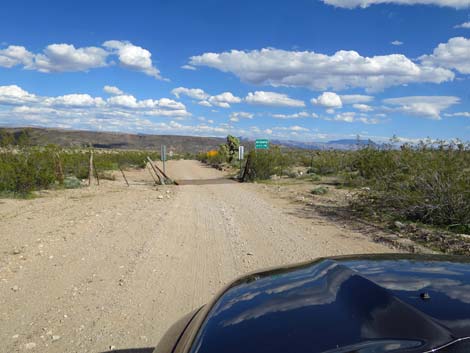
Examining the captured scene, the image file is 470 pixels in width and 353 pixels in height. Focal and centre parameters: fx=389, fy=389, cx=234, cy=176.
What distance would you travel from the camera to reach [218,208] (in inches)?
492

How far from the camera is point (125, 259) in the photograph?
6.74m

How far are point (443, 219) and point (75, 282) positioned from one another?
26.7 feet

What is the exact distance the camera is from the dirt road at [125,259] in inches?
168

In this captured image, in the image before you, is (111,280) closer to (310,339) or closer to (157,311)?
(157,311)

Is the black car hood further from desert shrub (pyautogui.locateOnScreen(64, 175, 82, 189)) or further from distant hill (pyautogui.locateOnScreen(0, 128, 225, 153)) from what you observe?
distant hill (pyautogui.locateOnScreen(0, 128, 225, 153))

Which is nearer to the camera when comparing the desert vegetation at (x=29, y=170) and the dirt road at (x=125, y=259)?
the dirt road at (x=125, y=259)

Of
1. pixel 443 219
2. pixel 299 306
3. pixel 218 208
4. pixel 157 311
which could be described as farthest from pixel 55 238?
pixel 443 219

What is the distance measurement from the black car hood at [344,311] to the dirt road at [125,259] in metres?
2.15

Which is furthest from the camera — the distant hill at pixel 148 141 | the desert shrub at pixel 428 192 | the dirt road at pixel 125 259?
the distant hill at pixel 148 141

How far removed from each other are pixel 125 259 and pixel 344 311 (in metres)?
5.48

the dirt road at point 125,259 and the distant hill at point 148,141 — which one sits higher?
the distant hill at point 148,141

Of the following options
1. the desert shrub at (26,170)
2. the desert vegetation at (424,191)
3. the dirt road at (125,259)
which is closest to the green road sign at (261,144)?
the desert vegetation at (424,191)

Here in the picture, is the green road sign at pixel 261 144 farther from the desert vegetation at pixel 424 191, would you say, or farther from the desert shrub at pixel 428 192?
the desert shrub at pixel 428 192

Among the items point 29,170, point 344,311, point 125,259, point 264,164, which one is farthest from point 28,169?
point 344,311
